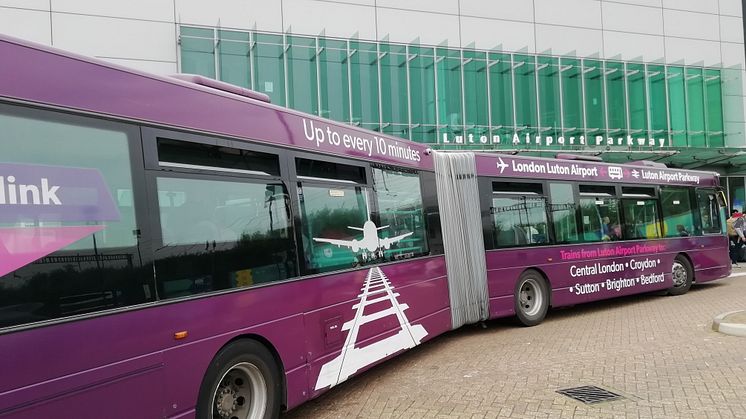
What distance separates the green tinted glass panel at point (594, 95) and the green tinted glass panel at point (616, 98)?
302 millimetres

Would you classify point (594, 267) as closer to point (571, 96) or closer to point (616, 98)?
point (571, 96)

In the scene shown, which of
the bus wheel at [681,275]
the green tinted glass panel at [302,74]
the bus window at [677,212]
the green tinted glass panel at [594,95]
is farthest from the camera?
the green tinted glass panel at [594,95]

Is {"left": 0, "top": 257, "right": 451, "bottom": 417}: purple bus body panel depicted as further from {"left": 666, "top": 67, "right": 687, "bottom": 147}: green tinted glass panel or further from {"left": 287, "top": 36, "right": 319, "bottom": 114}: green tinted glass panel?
{"left": 666, "top": 67, "right": 687, "bottom": 147}: green tinted glass panel

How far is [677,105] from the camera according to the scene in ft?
77.8

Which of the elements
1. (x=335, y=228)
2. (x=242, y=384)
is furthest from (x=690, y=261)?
(x=242, y=384)

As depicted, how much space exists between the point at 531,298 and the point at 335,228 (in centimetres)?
545

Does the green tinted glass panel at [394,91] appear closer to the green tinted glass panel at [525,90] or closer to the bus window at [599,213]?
the green tinted glass panel at [525,90]

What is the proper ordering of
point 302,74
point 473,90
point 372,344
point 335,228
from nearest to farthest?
point 335,228, point 372,344, point 302,74, point 473,90

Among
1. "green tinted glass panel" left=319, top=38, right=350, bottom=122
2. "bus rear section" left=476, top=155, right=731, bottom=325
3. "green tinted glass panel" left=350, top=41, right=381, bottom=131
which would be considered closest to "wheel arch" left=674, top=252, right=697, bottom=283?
"bus rear section" left=476, top=155, right=731, bottom=325

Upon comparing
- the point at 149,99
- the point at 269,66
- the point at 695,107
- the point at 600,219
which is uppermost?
the point at 269,66

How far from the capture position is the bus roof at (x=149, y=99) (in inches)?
122

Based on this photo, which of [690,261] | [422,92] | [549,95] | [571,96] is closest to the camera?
[690,261]

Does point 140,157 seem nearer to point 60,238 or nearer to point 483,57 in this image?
point 60,238

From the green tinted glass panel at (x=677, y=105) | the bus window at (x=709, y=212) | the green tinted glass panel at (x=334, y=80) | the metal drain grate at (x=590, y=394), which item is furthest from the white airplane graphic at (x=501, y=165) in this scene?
the green tinted glass panel at (x=677, y=105)
